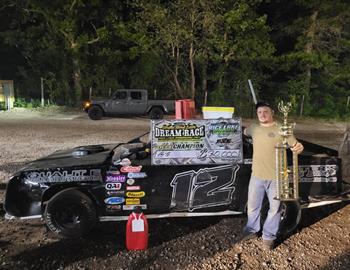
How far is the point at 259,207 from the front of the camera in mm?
4965

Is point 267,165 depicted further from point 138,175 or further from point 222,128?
point 138,175

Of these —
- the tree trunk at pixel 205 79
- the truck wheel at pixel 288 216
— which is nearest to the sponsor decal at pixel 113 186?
the truck wheel at pixel 288 216

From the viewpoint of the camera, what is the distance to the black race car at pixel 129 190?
5203 millimetres

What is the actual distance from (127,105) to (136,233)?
49.7 ft

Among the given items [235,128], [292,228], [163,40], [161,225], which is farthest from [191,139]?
[163,40]

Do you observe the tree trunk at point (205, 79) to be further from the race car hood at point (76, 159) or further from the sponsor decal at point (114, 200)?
the sponsor decal at point (114, 200)

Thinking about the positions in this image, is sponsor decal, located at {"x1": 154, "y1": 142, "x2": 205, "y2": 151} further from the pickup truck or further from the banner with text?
the pickup truck

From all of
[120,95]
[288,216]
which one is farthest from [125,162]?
[120,95]

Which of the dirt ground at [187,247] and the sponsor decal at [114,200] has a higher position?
the sponsor decal at [114,200]

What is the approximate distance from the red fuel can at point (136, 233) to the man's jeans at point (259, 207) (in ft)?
3.97

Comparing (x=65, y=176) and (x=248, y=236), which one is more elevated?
(x=65, y=176)

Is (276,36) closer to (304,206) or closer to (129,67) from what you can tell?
(129,67)

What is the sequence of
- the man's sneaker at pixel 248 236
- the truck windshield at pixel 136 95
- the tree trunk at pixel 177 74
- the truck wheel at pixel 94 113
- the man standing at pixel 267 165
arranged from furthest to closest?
the tree trunk at pixel 177 74 < the truck windshield at pixel 136 95 < the truck wheel at pixel 94 113 < the man's sneaker at pixel 248 236 < the man standing at pixel 267 165

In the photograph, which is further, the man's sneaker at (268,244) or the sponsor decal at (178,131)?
the sponsor decal at (178,131)
